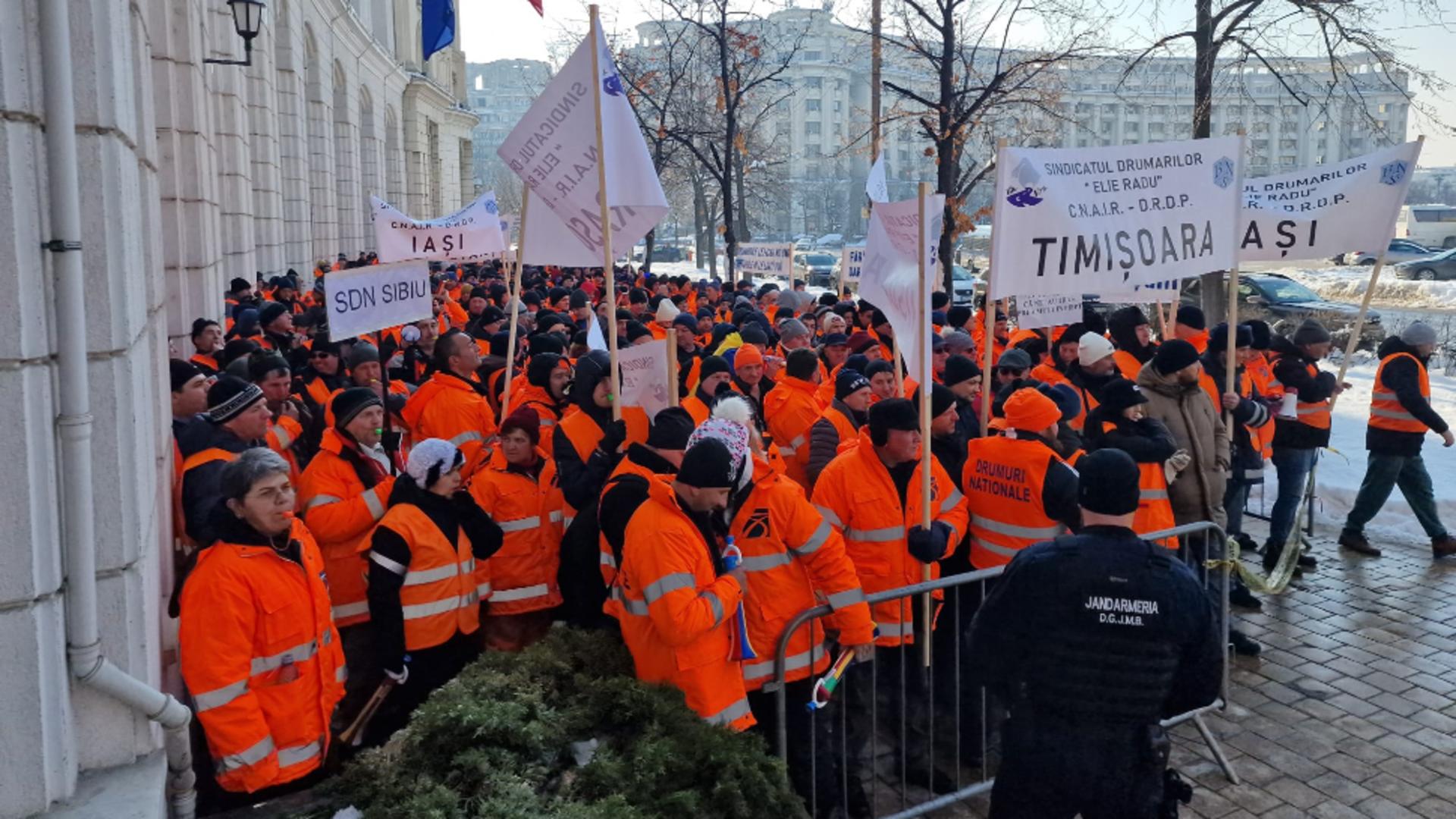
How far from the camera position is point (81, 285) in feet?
10.2

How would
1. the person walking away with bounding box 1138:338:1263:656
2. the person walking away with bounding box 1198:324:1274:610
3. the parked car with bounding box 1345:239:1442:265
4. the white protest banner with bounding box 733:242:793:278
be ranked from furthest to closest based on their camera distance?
the parked car with bounding box 1345:239:1442:265, the white protest banner with bounding box 733:242:793:278, the person walking away with bounding box 1198:324:1274:610, the person walking away with bounding box 1138:338:1263:656

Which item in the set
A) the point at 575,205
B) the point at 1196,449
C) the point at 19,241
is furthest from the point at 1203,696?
the point at 575,205

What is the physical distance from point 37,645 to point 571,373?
482cm

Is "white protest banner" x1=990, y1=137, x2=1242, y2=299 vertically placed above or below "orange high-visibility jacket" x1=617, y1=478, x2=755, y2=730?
above

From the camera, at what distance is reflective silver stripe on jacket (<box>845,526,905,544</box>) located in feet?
17.5

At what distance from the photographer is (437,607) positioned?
16.8 ft

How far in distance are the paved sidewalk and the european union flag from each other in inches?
548

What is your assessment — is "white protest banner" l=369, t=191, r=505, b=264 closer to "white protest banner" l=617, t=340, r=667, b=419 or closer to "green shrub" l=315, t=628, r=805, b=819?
"white protest banner" l=617, t=340, r=667, b=419

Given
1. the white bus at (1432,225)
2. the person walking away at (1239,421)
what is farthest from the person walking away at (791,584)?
the white bus at (1432,225)

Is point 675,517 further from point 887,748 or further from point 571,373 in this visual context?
point 571,373

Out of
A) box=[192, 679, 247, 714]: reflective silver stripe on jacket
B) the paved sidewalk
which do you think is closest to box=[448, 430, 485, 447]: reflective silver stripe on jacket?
box=[192, 679, 247, 714]: reflective silver stripe on jacket

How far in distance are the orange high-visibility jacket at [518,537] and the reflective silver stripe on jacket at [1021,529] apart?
89.0 inches

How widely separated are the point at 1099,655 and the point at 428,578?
115 inches

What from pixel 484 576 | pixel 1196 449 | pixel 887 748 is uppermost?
pixel 1196 449
